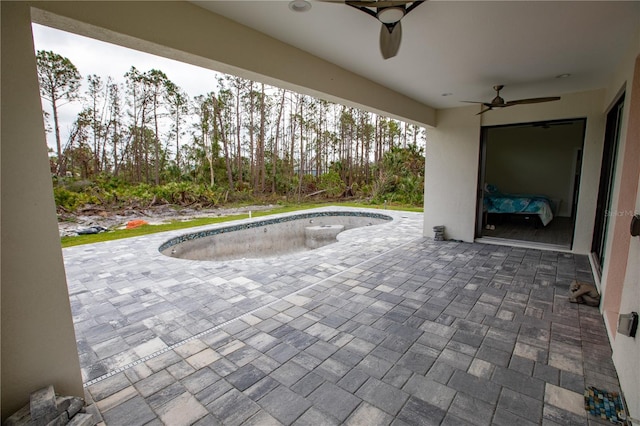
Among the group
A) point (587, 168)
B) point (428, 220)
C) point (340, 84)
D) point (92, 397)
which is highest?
point (340, 84)

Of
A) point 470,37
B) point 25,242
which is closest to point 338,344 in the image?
point 25,242

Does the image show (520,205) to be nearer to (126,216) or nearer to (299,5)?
(299,5)

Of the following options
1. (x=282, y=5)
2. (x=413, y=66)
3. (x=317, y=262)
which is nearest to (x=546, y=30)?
(x=413, y=66)

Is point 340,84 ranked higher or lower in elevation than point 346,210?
higher

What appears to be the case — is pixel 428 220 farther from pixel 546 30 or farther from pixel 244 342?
pixel 244 342

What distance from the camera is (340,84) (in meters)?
3.65

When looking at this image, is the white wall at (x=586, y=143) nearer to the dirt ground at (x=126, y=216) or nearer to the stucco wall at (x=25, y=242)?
the stucco wall at (x=25, y=242)

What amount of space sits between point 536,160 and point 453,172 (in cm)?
451

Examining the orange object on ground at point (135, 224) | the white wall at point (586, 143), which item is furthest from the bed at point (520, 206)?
the orange object on ground at point (135, 224)

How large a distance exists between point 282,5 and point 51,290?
2.47 m

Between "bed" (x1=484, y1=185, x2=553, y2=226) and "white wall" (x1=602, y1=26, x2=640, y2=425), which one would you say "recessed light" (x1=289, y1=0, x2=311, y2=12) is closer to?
"white wall" (x1=602, y1=26, x2=640, y2=425)

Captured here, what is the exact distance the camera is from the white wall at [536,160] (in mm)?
8195

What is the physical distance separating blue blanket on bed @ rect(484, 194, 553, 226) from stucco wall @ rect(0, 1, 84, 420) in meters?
7.72

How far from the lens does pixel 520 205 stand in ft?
23.1
